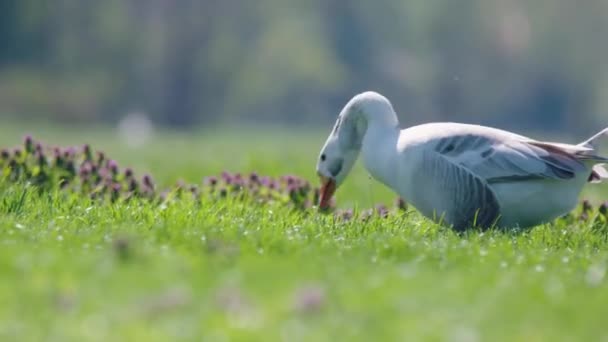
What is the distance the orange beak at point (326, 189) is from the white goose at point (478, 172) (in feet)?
1.83

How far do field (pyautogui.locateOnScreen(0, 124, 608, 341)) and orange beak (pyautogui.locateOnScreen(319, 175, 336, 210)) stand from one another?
986 mm

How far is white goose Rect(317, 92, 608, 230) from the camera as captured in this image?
24.5 ft

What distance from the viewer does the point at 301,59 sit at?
6781 cm

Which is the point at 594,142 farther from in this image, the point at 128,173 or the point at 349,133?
the point at 128,173

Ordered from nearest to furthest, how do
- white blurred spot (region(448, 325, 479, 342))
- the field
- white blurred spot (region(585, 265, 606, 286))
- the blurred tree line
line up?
1. white blurred spot (region(448, 325, 479, 342))
2. the field
3. white blurred spot (region(585, 265, 606, 286))
4. the blurred tree line

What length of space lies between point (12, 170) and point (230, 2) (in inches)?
1861

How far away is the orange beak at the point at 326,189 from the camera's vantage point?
8.42 meters

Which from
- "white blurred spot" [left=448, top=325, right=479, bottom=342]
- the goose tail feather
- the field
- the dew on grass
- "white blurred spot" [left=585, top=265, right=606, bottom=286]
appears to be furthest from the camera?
the goose tail feather

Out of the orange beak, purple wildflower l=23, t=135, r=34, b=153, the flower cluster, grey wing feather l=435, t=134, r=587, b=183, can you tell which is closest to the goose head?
the orange beak

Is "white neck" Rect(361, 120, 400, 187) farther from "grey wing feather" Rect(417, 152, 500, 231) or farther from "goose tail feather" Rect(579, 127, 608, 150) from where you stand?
"goose tail feather" Rect(579, 127, 608, 150)

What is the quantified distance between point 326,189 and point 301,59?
196 ft

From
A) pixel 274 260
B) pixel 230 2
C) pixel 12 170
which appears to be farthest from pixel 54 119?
pixel 274 260

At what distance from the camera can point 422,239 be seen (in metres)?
6.90

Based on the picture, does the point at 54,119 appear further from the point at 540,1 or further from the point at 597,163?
the point at 597,163
